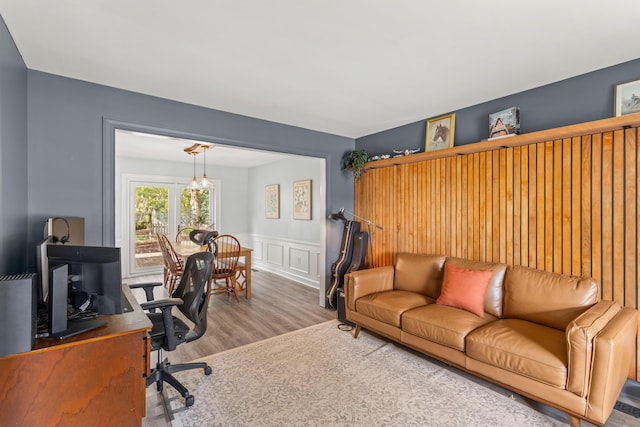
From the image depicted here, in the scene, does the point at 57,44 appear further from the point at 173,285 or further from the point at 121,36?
the point at 173,285

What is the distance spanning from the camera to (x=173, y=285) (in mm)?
4938

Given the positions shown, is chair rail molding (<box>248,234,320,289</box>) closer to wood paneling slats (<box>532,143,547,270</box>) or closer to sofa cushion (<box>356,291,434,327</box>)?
sofa cushion (<box>356,291,434,327</box>)

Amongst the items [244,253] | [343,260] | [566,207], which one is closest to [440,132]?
[566,207]

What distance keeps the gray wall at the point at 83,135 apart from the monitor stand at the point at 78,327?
4.03 ft

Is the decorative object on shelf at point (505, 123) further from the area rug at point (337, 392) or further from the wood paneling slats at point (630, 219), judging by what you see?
the area rug at point (337, 392)

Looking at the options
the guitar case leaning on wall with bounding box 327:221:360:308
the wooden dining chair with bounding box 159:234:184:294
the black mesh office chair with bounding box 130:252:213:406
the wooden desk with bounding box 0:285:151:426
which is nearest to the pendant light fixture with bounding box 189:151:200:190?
the wooden dining chair with bounding box 159:234:184:294

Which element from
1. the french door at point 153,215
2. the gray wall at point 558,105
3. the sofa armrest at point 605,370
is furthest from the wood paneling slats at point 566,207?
the french door at point 153,215

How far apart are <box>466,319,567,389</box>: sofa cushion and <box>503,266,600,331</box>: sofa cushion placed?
0.10 m

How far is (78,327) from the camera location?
5.18ft

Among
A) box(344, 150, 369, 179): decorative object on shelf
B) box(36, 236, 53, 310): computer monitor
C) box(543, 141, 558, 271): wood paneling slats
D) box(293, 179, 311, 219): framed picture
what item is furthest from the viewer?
box(293, 179, 311, 219): framed picture

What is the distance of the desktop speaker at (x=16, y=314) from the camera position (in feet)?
4.25

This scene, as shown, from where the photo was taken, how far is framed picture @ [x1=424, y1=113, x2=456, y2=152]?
3.42 metres

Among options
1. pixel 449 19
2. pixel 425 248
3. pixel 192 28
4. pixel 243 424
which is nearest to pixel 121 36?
pixel 192 28

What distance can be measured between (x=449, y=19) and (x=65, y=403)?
2778mm
